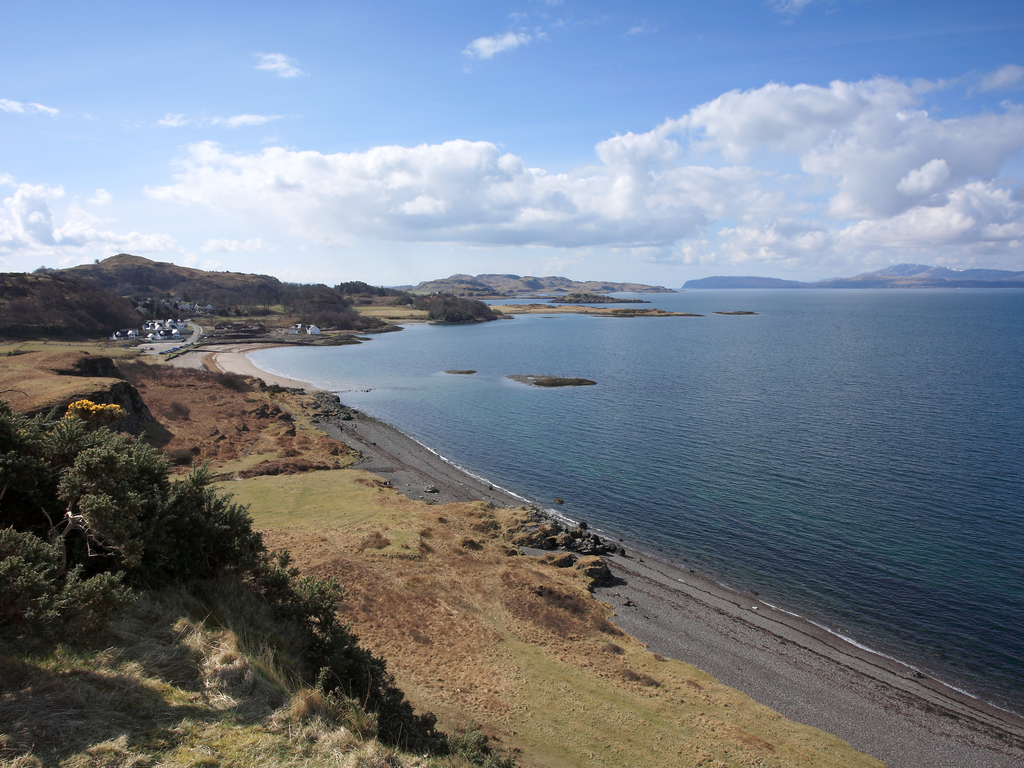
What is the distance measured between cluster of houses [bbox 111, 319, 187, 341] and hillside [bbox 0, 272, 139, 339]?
2.34 metres

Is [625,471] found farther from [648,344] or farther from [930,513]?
[648,344]

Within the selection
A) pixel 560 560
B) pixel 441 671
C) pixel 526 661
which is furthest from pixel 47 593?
pixel 560 560

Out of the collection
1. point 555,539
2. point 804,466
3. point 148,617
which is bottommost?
point 555,539

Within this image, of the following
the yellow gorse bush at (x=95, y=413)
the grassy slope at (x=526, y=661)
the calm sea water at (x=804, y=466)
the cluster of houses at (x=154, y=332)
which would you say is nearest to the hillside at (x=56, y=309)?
the cluster of houses at (x=154, y=332)

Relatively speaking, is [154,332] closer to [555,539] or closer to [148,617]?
[555,539]

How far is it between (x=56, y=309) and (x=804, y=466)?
132113 millimetres

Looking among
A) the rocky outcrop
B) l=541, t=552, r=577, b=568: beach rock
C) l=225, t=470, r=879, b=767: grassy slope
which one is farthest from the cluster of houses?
l=541, t=552, r=577, b=568: beach rock

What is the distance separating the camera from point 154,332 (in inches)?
5079

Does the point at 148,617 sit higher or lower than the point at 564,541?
higher

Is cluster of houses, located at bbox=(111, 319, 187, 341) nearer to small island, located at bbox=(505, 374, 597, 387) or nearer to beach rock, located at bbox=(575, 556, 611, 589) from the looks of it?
small island, located at bbox=(505, 374, 597, 387)

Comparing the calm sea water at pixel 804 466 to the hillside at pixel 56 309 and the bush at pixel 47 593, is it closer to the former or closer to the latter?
the bush at pixel 47 593

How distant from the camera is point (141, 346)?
108688 millimetres

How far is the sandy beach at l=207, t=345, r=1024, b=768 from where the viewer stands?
56.1 ft

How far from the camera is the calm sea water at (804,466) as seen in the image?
24.7 m
